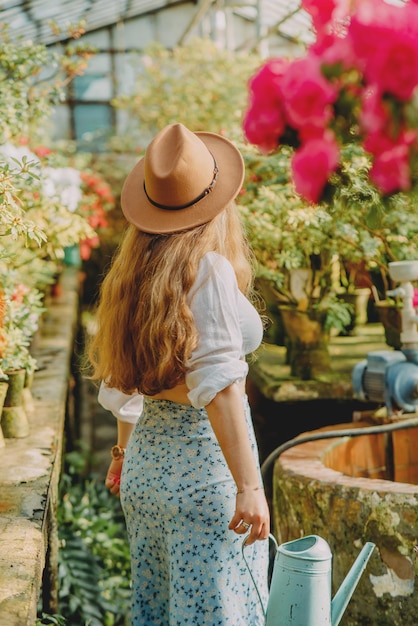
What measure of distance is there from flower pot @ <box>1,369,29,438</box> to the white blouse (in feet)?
4.37

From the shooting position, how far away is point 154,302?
183cm

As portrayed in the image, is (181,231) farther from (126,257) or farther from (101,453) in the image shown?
(101,453)

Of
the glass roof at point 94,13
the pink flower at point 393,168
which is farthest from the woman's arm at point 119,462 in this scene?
the glass roof at point 94,13

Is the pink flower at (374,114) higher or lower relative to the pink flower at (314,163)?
higher

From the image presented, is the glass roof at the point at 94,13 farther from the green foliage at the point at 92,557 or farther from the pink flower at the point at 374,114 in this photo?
the pink flower at the point at 374,114

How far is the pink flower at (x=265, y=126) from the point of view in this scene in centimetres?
100

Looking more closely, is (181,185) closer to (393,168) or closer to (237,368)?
(237,368)

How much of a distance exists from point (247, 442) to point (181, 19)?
13.1m

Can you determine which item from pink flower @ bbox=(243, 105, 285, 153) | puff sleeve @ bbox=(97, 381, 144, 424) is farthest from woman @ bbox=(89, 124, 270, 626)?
pink flower @ bbox=(243, 105, 285, 153)

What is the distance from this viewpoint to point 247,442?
5.70ft

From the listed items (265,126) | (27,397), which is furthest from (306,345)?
(265,126)

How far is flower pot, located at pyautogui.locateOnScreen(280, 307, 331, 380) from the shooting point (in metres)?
4.22

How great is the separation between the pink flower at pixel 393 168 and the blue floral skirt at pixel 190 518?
108 cm

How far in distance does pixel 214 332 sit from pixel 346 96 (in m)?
0.92
